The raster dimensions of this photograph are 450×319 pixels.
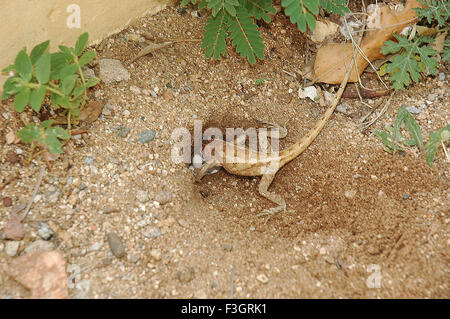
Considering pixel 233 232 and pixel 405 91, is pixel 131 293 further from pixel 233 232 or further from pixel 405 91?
pixel 405 91

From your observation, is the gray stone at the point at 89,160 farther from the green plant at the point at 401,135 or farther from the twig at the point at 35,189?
the green plant at the point at 401,135

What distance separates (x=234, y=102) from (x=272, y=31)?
1000mm

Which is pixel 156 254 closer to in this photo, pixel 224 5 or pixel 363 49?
pixel 224 5

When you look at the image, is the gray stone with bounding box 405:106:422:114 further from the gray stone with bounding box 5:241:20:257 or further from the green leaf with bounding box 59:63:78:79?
the gray stone with bounding box 5:241:20:257

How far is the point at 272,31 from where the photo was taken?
459 centimetres

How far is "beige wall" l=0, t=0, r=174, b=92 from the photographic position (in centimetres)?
324

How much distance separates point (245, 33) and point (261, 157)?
51.5 inches

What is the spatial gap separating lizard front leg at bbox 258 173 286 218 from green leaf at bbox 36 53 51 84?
7.48 ft

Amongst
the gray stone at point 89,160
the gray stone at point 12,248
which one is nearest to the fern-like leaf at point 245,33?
the gray stone at point 89,160

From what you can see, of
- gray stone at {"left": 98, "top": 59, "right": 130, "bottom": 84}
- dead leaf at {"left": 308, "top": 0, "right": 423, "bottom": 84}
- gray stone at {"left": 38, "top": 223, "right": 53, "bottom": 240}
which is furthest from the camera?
dead leaf at {"left": 308, "top": 0, "right": 423, "bottom": 84}

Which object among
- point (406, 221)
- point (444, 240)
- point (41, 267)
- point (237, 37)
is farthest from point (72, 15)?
point (444, 240)

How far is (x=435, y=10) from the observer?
155 inches

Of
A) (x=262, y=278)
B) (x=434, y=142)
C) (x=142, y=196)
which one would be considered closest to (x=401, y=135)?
(x=434, y=142)

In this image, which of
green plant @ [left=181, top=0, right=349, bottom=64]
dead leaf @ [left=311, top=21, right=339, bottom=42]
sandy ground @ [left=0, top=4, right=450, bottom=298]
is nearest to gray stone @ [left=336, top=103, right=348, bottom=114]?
sandy ground @ [left=0, top=4, right=450, bottom=298]
